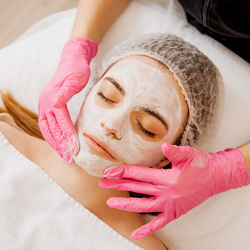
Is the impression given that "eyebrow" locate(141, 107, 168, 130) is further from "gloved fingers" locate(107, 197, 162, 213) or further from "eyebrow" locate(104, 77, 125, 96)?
"gloved fingers" locate(107, 197, 162, 213)

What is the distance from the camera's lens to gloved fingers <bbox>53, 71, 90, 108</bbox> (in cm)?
109

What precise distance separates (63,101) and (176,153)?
0.45 metres

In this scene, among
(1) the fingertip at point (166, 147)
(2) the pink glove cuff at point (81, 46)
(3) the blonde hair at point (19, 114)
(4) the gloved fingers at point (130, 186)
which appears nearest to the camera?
(1) the fingertip at point (166, 147)

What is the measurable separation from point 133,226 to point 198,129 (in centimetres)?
48

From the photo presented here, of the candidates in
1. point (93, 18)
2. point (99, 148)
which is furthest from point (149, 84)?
point (93, 18)

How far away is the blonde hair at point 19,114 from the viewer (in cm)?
141

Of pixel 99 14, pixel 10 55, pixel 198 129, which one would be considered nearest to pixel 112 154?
pixel 198 129

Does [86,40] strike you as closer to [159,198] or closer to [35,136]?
[35,136]

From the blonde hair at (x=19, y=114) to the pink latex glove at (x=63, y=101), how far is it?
0.26 metres

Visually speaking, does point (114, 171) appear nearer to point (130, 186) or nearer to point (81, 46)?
point (130, 186)

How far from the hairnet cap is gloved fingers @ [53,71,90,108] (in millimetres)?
118

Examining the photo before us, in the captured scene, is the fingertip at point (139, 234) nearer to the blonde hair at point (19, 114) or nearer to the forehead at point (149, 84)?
the forehead at point (149, 84)

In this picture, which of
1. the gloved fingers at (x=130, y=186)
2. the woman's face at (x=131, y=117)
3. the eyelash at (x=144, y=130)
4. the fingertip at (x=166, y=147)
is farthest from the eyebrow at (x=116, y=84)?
the gloved fingers at (x=130, y=186)

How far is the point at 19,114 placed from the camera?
141cm
